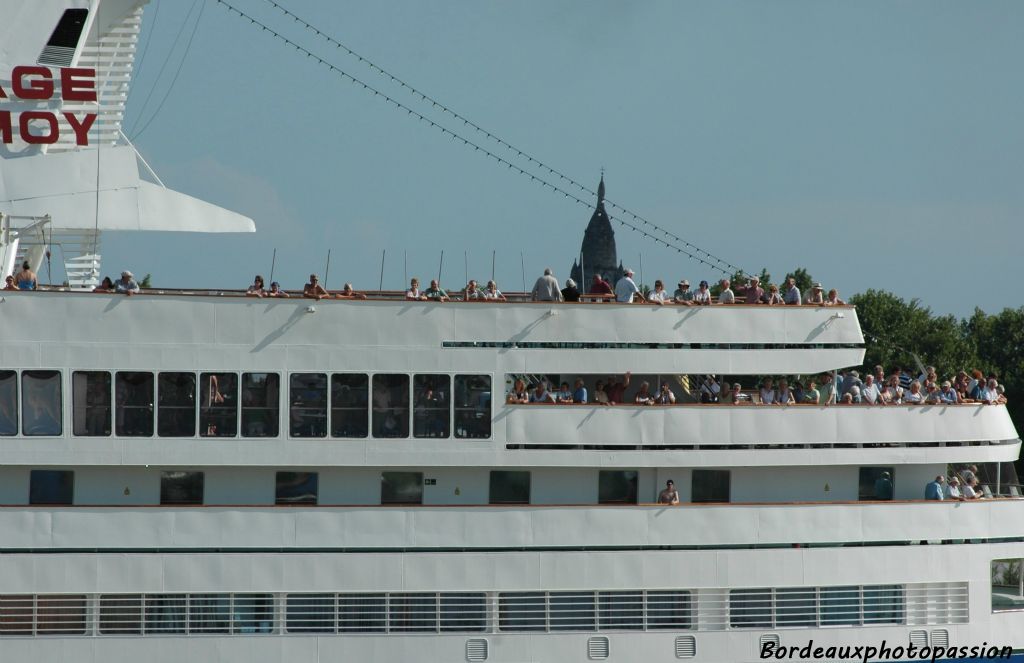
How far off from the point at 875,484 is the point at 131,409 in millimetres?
11464

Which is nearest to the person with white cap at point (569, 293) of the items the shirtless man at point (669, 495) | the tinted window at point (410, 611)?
the shirtless man at point (669, 495)

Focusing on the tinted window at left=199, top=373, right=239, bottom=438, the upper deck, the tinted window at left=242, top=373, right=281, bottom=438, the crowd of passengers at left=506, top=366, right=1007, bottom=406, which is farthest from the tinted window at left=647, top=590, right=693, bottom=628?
the tinted window at left=199, top=373, right=239, bottom=438

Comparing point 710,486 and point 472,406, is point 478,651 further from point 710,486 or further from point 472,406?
point 710,486

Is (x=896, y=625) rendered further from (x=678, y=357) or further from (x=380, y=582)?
(x=380, y=582)

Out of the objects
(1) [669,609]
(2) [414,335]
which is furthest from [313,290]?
(1) [669,609]

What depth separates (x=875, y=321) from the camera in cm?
7662

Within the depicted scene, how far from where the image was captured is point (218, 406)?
21.3 metres

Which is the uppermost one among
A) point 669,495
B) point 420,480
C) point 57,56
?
point 57,56

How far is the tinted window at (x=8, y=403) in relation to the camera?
819 inches

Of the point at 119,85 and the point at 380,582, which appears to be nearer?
the point at 380,582

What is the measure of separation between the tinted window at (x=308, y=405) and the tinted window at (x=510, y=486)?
2697 mm

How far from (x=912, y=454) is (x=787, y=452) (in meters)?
2.12

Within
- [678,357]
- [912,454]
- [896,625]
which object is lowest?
[896,625]

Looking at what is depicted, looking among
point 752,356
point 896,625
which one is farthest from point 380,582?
point 896,625
